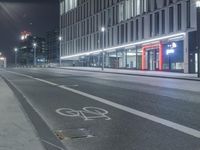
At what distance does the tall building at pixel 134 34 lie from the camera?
53.0m

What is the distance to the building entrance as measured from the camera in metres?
62.4

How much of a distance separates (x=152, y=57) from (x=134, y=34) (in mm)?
7492

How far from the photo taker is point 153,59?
210ft

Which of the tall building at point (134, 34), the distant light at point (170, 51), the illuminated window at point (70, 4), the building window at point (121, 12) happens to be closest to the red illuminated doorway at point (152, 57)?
the tall building at point (134, 34)

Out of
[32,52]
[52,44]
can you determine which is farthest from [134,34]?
[32,52]

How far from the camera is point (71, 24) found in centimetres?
Result: 11038

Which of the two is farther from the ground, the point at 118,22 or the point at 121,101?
the point at 118,22

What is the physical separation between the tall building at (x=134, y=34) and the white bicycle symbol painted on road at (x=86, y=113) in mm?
37596

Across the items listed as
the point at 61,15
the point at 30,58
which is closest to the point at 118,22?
the point at 61,15

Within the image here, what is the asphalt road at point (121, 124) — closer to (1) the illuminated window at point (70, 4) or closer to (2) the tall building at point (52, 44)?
(1) the illuminated window at point (70, 4)

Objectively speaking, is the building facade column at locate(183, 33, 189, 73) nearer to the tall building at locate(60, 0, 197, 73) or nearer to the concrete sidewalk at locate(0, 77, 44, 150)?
the tall building at locate(60, 0, 197, 73)

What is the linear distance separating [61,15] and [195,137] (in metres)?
114

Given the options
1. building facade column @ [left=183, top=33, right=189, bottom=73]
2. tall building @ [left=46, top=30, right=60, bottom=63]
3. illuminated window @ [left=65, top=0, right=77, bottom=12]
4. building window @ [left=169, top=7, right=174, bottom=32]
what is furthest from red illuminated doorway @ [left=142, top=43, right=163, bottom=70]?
tall building @ [left=46, top=30, right=60, bottom=63]

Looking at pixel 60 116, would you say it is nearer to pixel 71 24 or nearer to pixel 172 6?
pixel 172 6
